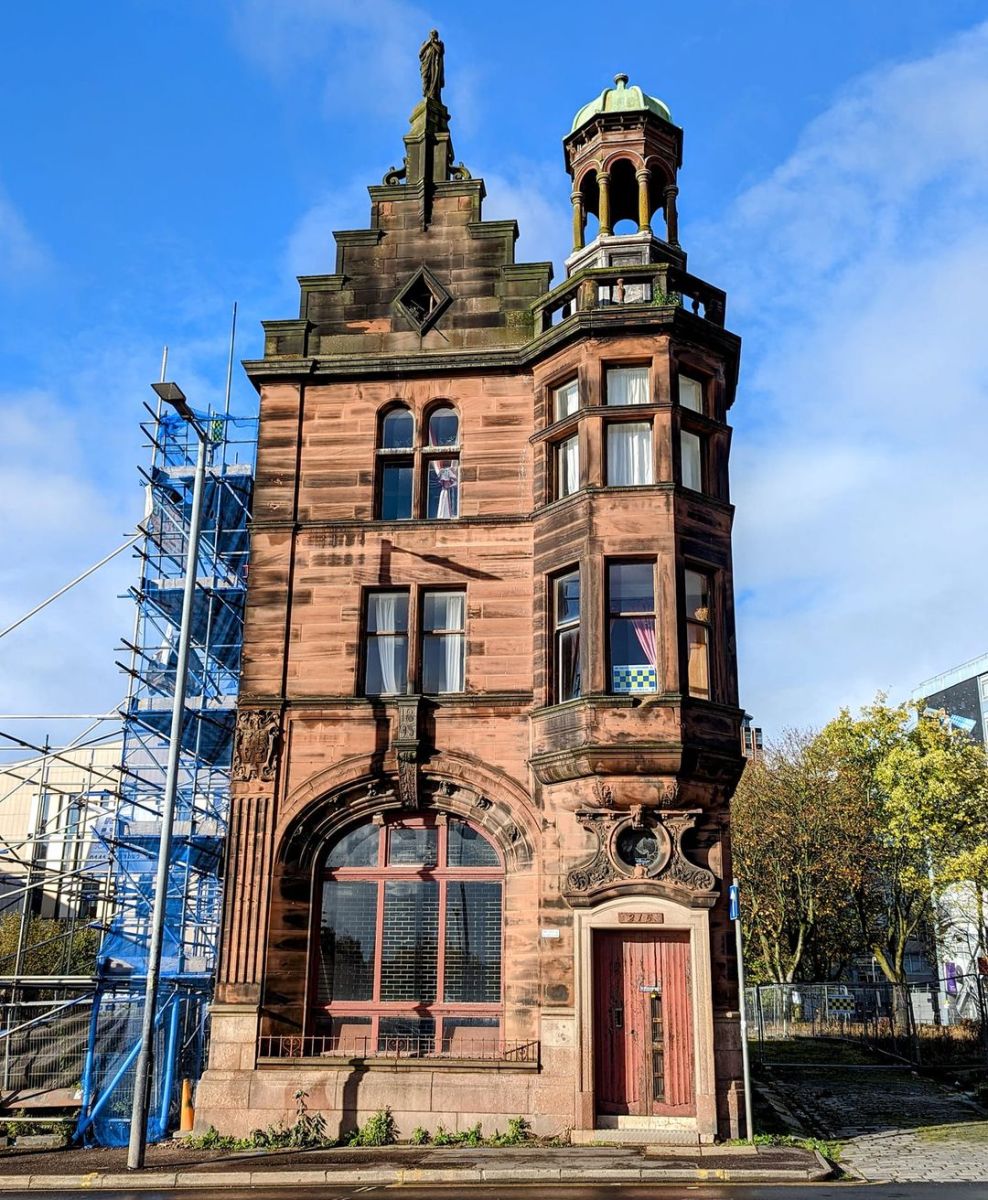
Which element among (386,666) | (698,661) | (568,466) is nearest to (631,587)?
(698,661)

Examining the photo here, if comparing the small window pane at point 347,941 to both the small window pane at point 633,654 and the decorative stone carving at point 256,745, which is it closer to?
the decorative stone carving at point 256,745

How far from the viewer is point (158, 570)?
29.2 metres

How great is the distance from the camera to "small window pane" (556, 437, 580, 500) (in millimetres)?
23344

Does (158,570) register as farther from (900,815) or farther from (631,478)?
(900,815)

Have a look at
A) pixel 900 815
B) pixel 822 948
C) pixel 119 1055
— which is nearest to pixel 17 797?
pixel 822 948

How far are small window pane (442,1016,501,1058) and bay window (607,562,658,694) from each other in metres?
6.26

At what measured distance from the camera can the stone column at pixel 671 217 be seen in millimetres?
25391

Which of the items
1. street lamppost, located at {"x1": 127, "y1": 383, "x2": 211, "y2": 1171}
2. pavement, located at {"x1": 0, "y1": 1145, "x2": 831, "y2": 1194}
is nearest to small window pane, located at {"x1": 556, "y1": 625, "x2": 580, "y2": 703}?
street lamppost, located at {"x1": 127, "y1": 383, "x2": 211, "y2": 1171}

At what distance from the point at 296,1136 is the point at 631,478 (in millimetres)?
12793

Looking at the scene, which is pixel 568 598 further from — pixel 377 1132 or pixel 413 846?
pixel 377 1132

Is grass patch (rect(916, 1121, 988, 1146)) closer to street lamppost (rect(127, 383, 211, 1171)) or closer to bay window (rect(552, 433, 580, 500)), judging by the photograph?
street lamppost (rect(127, 383, 211, 1171))

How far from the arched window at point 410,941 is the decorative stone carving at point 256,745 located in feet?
6.40

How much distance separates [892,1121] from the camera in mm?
22422

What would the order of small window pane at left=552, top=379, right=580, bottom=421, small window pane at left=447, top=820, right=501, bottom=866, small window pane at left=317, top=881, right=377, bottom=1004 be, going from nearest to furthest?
1. small window pane at left=317, top=881, right=377, bottom=1004
2. small window pane at left=447, top=820, right=501, bottom=866
3. small window pane at left=552, top=379, right=580, bottom=421
